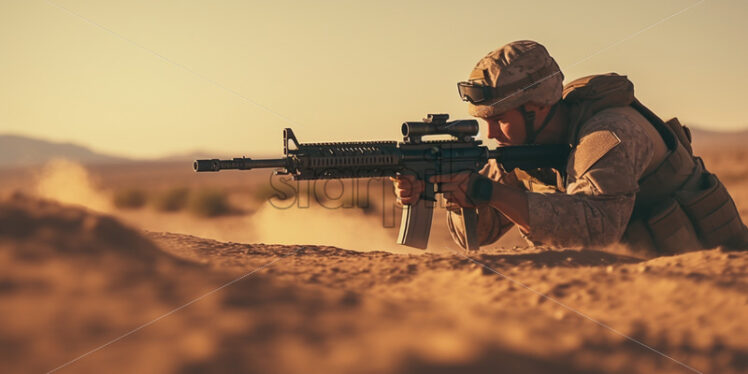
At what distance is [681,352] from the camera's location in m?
2.20

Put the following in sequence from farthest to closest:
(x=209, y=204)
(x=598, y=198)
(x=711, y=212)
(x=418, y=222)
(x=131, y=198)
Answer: (x=131, y=198)
(x=209, y=204)
(x=418, y=222)
(x=711, y=212)
(x=598, y=198)

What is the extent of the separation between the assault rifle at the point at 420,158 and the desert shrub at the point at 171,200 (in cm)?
1887

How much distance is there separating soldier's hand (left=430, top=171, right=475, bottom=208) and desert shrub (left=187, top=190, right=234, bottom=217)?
17651 millimetres

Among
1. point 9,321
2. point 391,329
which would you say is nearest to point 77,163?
point 9,321

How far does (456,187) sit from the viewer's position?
5797 mm

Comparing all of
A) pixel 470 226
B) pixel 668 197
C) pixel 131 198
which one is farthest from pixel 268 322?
pixel 131 198

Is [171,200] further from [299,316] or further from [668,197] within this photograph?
[299,316]

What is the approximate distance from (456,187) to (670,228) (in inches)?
75.2

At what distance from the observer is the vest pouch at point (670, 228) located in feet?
18.3

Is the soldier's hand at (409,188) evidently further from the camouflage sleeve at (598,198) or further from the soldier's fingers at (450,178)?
the camouflage sleeve at (598,198)

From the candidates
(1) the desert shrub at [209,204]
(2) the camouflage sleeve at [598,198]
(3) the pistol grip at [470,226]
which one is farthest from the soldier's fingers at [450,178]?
(1) the desert shrub at [209,204]

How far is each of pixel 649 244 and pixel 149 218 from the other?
18792 millimetres

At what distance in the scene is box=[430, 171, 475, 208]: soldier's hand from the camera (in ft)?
18.8

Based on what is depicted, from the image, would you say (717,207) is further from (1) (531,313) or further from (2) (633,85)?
(1) (531,313)
